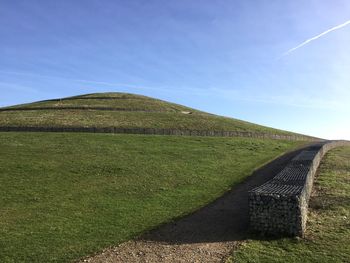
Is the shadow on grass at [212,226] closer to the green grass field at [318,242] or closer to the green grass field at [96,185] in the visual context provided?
the green grass field at [96,185]

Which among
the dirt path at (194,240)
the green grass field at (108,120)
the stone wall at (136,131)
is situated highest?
the green grass field at (108,120)

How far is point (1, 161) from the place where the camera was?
34094 mm

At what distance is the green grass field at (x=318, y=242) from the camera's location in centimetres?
1530

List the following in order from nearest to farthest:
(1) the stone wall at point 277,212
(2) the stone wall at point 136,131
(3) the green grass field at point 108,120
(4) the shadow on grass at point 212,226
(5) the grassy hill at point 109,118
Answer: (1) the stone wall at point 277,212 < (4) the shadow on grass at point 212,226 < (2) the stone wall at point 136,131 < (3) the green grass field at point 108,120 < (5) the grassy hill at point 109,118

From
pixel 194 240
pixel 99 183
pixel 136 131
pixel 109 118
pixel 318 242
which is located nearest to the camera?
pixel 318 242

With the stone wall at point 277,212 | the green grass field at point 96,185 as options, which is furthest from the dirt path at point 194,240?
the stone wall at point 277,212

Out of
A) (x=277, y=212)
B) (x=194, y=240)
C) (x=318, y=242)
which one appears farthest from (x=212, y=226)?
(x=318, y=242)

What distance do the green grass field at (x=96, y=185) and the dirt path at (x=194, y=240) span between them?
2.76 feet

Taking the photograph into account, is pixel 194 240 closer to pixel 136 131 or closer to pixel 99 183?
pixel 99 183

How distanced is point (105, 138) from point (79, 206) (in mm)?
28377

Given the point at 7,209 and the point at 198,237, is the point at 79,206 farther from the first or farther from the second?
the point at 198,237

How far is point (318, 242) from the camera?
16.8 meters

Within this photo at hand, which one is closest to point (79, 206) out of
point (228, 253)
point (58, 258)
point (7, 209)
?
point (7, 209)

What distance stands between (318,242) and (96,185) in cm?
1636
